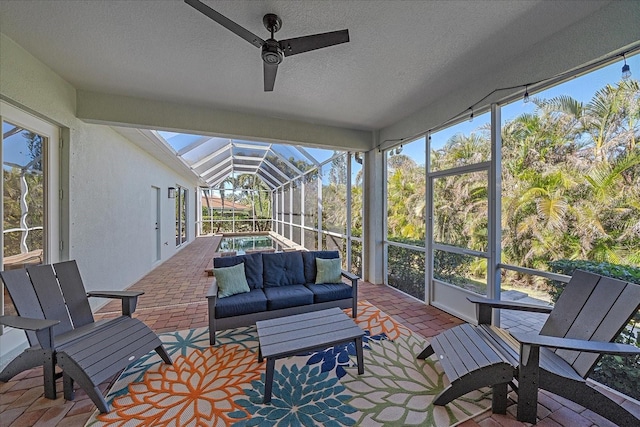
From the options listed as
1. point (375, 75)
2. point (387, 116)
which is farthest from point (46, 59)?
point (387, 116)

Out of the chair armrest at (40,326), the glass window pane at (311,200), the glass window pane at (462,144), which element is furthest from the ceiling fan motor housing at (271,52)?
the glass window pane at (311,200)

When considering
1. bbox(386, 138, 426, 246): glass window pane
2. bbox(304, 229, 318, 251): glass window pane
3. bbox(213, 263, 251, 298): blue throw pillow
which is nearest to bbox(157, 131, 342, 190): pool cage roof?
bbox(386, 138, 426, 246): glass window pane

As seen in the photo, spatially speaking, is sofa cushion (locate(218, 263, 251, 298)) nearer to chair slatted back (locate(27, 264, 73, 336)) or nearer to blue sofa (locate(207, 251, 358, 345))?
blue sofa (locate(207, 251, 358, 345))

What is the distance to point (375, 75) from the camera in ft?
9.91

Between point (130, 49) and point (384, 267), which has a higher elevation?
point (130, 49)

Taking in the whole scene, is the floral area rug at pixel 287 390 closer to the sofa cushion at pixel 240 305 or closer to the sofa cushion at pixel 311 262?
the sofa cushion at pixel 240 305

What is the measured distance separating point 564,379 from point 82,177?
5390 millimetres

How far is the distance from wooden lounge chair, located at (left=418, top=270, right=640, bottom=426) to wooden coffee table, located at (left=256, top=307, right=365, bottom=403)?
773 mm

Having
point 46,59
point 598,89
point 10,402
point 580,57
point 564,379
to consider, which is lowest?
point 10,402

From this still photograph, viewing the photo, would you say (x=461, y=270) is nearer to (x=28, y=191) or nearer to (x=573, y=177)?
(x=573, y=177)

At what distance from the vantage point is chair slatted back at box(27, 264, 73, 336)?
2.23 m

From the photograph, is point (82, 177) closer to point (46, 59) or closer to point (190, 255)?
point (46, 59)

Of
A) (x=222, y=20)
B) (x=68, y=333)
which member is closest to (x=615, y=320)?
(x=222, y=20)

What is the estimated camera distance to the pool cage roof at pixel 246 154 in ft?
20.7
